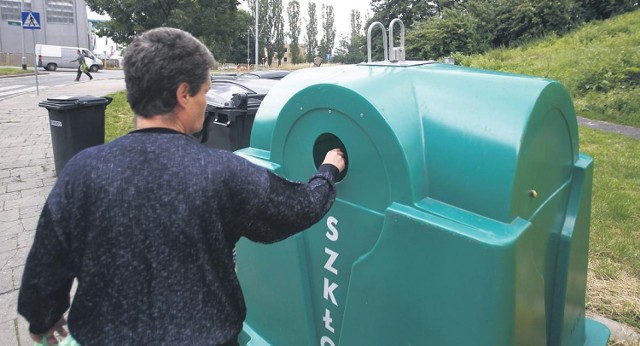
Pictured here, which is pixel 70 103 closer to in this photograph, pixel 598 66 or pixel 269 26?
pixel 598 66

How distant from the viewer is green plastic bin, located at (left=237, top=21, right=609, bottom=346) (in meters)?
1.40

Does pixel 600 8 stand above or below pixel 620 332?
above

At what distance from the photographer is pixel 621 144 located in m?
7.31

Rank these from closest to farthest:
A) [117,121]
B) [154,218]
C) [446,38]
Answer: [154,218], [117,121], [446,38]

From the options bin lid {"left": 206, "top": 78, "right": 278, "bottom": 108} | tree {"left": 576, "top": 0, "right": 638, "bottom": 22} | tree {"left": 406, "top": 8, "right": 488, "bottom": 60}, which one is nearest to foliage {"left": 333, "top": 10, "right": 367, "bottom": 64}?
tree {"left": 406, "top": 8, "right": 488, "bottom": 60}

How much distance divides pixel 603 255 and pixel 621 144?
15.5 feet

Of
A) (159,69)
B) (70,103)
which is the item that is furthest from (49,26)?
(159,69)

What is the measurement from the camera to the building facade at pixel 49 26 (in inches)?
1871

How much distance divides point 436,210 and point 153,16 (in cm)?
2060

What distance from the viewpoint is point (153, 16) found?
1950 centimetres

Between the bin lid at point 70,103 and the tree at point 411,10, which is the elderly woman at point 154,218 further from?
the tree at point 411,10

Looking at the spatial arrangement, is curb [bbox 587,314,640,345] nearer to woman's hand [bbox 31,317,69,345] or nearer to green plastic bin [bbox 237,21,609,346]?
green plastic bin [bbox 237,21,609,346]

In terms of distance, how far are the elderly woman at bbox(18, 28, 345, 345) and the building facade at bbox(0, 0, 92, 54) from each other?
180ft

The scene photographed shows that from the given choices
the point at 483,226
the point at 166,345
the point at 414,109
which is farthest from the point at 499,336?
the point at 166,345
